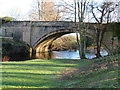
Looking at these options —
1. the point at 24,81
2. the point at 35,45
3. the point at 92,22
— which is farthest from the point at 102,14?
the point at 24,81

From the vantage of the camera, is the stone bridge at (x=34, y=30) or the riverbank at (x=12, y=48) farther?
the stone bridge at (x=34, y=30)

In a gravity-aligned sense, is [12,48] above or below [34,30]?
below

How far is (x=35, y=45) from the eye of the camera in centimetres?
2944

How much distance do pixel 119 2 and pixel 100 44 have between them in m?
5.53

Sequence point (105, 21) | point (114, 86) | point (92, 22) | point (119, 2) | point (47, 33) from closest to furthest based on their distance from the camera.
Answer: point (114, 86), point (119, 2), point (105, 21), point (92, 22), point (47, 33)

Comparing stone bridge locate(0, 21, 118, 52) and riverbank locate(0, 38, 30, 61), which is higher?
stone bridge locate(0, 21, 118, 52)

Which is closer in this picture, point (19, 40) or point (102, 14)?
point (102, 14)

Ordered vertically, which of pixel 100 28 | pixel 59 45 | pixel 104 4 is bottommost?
pixel 59 45

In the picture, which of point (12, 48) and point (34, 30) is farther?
point (34, 30)

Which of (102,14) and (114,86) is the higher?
(102,14)

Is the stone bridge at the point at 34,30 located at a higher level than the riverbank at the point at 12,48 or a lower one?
higher

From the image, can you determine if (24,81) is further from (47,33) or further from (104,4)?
(47,33)

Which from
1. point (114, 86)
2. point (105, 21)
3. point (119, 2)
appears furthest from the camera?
point (105, 21)

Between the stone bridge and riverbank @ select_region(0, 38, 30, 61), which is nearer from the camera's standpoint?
riverbank @ select_region(0, 38, 30, 61)
